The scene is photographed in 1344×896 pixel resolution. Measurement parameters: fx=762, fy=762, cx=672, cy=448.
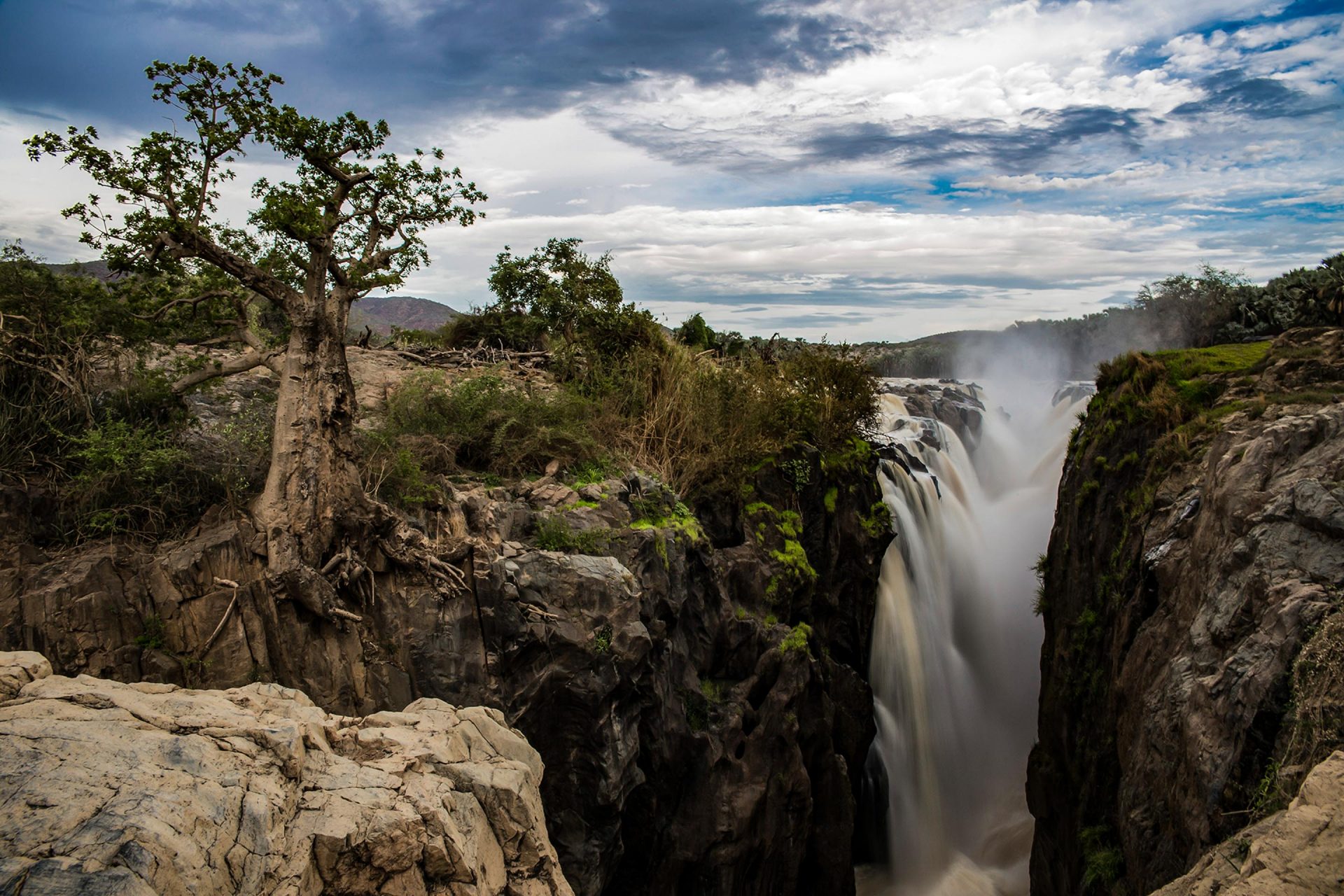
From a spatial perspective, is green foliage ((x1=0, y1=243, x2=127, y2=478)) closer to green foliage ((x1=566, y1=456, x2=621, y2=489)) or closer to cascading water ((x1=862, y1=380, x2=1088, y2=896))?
green foliage ((x1=566, y1=456, x2=621, y2=489))

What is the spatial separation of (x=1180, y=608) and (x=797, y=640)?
4.96m

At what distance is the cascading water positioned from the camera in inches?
559

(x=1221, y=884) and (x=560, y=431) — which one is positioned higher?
(x=560, y=431)

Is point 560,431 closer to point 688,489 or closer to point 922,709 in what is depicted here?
point 688,489

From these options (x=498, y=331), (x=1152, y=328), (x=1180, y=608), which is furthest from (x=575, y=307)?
(x=1152, y=328)

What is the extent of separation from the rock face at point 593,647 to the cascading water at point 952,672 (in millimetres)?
1688

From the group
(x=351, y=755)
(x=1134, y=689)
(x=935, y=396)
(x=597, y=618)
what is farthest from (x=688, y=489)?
(x=935, y=396)

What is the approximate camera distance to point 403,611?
24.9 ft

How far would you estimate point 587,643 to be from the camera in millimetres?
8164

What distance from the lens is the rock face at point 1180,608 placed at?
704cm

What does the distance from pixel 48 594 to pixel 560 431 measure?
561 centimetres

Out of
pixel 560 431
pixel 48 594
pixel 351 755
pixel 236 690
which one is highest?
pixel 560 431

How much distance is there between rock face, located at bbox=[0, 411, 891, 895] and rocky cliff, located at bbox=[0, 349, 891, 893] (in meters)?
0.02

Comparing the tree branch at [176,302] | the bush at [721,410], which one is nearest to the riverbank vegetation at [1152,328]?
the bush at [721,410]
